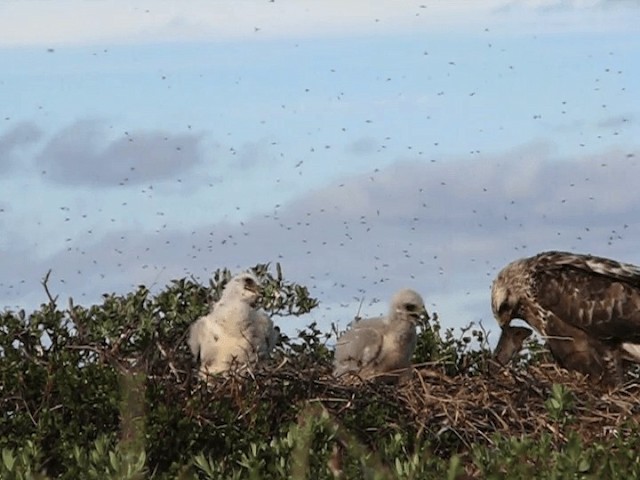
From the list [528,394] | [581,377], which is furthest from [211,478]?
[581,377]

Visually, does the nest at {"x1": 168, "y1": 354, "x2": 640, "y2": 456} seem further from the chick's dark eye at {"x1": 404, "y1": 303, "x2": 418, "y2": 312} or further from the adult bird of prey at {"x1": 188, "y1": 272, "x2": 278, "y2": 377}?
the chick's dark eye at {"x1": 404, "y1": 303, "x2": 418, "y2": 312}

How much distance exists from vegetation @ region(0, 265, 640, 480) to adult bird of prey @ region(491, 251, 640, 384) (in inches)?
41.0

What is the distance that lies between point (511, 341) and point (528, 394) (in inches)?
112

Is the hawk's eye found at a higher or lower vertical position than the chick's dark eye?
lower

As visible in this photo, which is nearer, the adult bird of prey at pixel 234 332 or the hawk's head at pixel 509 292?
the adult bird of prey at pixel 234 332

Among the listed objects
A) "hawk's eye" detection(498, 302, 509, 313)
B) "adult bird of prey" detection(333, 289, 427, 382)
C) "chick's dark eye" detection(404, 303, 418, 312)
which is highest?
"chick's dark eye" detection(404, 303, 418, 312)

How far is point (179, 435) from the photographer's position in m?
8.76

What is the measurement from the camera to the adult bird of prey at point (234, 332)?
36.6 feet

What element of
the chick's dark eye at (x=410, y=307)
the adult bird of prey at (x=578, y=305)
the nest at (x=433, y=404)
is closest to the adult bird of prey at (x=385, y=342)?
the chick's dark eye at (x=410, y=307)

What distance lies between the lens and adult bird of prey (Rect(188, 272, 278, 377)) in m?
11.2

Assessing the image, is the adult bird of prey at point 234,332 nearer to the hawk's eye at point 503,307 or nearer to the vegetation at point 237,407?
the vegetation at point 237,407

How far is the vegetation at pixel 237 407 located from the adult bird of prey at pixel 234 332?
0.16m

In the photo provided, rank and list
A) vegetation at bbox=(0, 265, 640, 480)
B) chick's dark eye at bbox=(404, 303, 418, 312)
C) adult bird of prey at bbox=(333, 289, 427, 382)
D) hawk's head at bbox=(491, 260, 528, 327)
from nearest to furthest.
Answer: vegetation at bbox=(0, 265, 640, 480) < adult bird of prey at bbox=(333, 289, 427, 382) < chick's dark eye at bbox=(404, 303, 418, 312) < hawk's head at bbox=(491, 260, 528, 327)

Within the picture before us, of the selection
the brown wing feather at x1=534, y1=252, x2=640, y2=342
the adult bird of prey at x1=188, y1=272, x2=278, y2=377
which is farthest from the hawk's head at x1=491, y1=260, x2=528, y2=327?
the adult bird of prey at x1=188, y1=272, x2=278, y2=377
